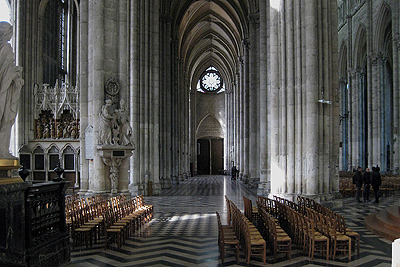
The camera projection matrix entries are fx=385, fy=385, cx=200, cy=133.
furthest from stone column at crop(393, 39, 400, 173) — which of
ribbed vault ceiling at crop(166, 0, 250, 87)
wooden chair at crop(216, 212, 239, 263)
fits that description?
wooden chair at crop(216, 212, 239, 263)

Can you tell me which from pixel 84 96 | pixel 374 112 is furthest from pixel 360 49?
pixel 84 96

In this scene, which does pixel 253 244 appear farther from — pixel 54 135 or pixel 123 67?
pixel 54 135

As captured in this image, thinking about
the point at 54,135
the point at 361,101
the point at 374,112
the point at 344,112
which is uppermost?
the point at 361,101

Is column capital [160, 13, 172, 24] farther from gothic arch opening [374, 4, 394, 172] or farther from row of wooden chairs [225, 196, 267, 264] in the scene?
row of wooden chairs [225, 196, 267, 264]

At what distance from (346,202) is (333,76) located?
5.61 m

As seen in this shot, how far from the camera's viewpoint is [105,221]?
348 inches

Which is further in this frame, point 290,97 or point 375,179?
point 375,179

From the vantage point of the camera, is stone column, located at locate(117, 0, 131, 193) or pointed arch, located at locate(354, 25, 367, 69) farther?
pointed arch, located at locate(354, 25, 367, 69)

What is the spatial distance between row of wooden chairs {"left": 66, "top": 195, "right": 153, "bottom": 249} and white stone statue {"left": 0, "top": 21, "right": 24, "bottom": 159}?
10.6ft

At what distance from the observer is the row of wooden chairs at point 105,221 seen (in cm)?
881

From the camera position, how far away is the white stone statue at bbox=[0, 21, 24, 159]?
6156mm

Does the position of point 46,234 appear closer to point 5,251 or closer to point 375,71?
point 5,251

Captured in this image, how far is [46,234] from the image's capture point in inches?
262

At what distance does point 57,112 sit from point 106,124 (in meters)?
12.1
